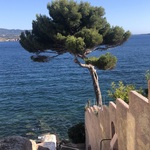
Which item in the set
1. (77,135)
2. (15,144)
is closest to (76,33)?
(77,135)

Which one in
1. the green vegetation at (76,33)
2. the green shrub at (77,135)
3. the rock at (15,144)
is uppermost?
the green vegetation at (76,33)

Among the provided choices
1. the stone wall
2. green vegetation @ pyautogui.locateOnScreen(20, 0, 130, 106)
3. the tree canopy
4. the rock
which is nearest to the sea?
the tree canopy

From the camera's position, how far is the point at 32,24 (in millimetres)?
17297

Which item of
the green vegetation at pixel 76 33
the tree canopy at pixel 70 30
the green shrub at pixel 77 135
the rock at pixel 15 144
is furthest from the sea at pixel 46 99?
the rock at pixel 15 144

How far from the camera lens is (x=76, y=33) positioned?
1592 cm

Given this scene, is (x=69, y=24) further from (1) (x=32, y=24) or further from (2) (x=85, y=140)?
(2) (x=85, y=140)

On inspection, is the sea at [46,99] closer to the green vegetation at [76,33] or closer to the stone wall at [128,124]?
the green vegetation at [76,33]

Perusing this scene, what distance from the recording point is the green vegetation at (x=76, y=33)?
51.6ft

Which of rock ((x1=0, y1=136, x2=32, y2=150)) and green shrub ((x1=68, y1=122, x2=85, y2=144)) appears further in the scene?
green shrub ((x1=68, y1=122, x2=85, y2=144))

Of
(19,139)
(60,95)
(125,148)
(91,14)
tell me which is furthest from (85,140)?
(60,95)

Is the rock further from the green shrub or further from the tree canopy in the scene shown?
the tree canopy

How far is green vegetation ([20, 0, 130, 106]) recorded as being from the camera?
51.6 feet

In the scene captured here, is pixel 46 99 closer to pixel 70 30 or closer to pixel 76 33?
pixel 70 30

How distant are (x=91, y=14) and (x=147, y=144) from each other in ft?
40.4
